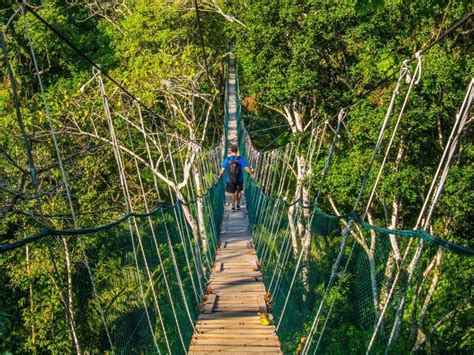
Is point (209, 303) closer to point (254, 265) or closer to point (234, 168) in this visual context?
point (254, 265)

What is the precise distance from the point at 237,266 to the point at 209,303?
1.14 m

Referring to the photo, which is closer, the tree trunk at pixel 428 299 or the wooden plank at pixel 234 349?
the wooden plank at pixel 234 349

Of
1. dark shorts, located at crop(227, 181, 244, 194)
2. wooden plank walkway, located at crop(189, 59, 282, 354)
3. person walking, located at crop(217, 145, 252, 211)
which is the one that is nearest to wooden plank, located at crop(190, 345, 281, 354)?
wooden plank walkway, located at crop(189, 59, 282, 354)

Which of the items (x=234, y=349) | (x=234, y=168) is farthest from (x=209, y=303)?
(x=234, y=168)

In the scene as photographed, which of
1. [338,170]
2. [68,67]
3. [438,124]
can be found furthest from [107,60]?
[438,124]

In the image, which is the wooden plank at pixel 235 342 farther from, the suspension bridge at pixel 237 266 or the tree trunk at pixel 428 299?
the tree trunk at pixel 428 299

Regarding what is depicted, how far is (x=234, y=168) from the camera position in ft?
19.9

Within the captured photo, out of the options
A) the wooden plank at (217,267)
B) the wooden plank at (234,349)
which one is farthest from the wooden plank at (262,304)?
the wooden plank at (217,267)

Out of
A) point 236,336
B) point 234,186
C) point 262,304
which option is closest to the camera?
point 236,336

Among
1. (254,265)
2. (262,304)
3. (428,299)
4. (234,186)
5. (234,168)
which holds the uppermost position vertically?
(234,168)

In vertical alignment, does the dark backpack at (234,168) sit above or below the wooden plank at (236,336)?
above

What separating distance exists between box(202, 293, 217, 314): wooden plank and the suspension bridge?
13 mm

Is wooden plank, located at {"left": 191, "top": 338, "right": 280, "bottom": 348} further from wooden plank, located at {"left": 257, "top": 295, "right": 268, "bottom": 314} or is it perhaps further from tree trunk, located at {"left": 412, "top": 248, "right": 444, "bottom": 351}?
tree trunk, located at {"left": 412, "top": 248, "right": 444, "bottom": 351}

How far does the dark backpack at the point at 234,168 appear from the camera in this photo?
602cm
